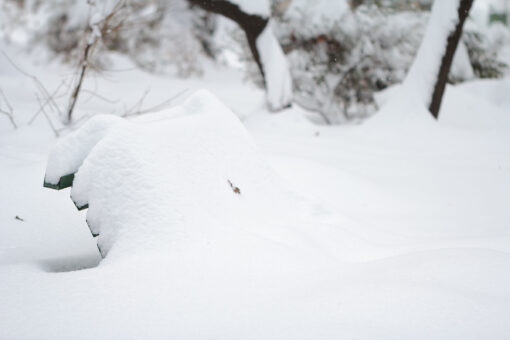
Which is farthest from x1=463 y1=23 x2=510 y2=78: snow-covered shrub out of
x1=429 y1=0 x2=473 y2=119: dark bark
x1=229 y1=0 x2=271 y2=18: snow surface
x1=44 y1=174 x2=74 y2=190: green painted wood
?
x1=44 y1=174 x2=74 y2=190: green painted wood

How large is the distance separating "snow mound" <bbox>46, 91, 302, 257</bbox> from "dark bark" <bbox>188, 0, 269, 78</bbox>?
11.7 ft

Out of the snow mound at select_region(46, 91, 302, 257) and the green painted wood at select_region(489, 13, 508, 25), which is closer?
the snow mound at select_region(46, 91, 302, 257)

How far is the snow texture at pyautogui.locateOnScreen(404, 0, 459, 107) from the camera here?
4801 millimetres

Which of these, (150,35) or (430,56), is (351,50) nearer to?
(430,56)

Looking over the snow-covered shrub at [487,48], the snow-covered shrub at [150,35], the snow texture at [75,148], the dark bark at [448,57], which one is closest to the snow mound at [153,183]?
the snow texture at [75,148]

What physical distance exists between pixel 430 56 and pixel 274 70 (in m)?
2.01

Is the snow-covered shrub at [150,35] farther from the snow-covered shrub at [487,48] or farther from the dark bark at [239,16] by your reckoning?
the snow-covered shrub at [487,48]

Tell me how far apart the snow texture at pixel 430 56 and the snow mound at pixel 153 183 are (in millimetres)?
4006

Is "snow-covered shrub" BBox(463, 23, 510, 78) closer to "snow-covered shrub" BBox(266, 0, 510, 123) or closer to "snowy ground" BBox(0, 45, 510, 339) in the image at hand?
"snow-covered shrub" BBox(266, 0, 510, 123)

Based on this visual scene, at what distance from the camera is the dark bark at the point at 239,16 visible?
4.75m

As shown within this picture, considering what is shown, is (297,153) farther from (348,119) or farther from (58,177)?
(348,119)

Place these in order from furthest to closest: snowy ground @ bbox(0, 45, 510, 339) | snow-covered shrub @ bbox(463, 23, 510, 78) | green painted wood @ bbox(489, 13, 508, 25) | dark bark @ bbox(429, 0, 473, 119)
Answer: green painted wood @ bbox(489, 13, 508, 25)
snow-covered shrub @ bbox(463, 23, 510, 78)
dark bark @ bbox(429, 0, 473, 119)
snowy ground @ bbox(0, 45, 510, 339)

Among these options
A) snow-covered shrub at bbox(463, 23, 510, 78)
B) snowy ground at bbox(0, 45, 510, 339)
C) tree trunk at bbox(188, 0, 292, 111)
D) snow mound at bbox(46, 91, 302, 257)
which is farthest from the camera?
snow-covered shrub at bbox(463, 23, 510, 78)

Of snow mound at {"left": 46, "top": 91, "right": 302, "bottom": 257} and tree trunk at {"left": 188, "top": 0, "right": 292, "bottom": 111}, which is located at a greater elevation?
snow mound at {"left": 46, "top": 91, "right": 302, "bottom": 257}
